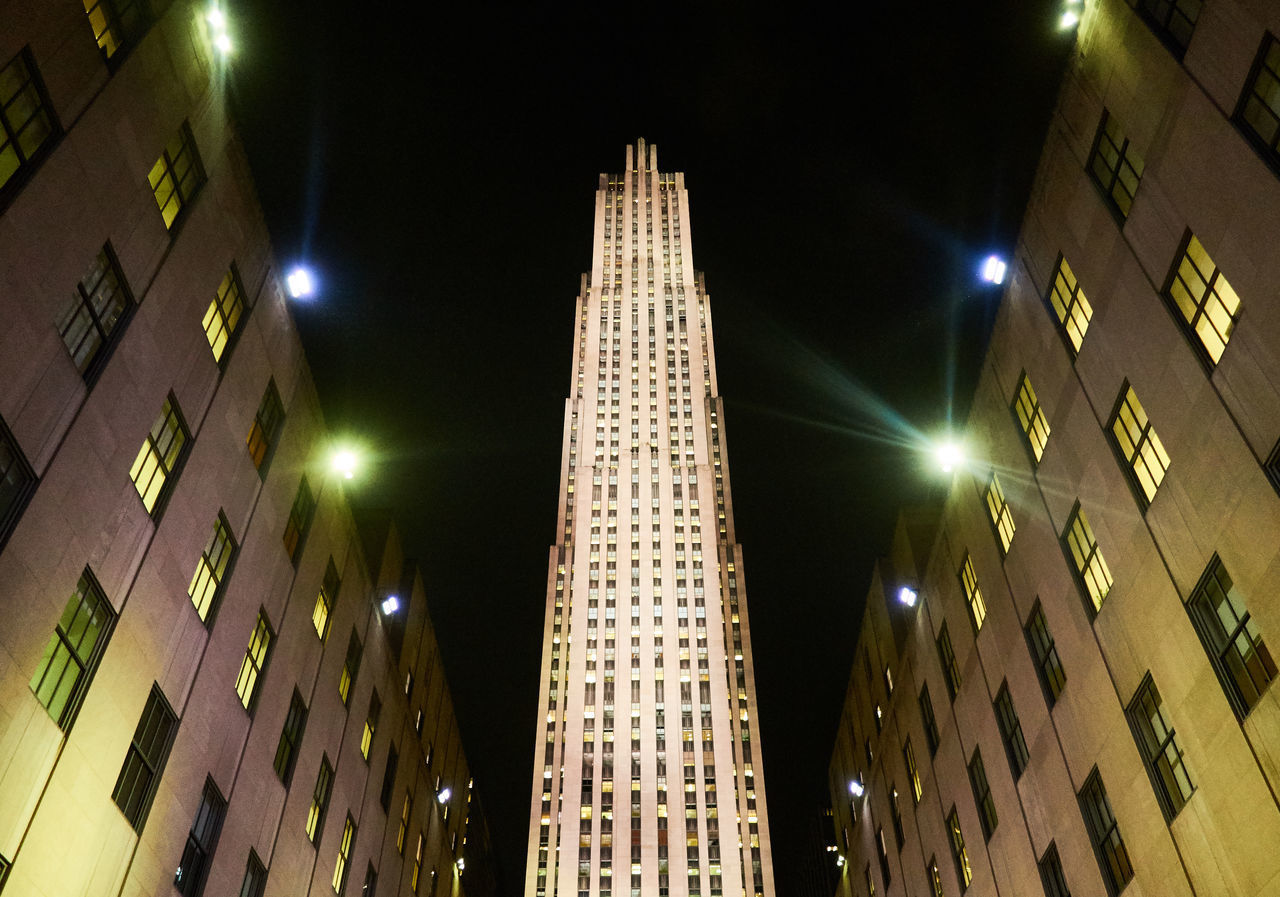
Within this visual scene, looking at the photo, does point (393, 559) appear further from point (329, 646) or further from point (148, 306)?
point (148, 306)

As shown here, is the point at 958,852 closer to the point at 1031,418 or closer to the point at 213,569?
the point at 1031,418

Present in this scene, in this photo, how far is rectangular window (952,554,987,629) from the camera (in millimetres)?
30188

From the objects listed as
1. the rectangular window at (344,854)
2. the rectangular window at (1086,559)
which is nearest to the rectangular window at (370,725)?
the rectangular window at (344,854)

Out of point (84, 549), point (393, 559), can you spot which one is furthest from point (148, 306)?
point (393, 559)

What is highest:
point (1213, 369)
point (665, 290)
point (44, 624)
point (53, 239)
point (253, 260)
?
point (665, 290)

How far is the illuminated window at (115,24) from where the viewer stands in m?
19.2

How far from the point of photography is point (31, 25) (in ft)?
55.8

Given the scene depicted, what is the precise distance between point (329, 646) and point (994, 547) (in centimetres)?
2118

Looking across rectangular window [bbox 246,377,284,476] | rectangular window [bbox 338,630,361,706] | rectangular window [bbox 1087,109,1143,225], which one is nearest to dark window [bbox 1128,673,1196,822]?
rectangular window [bbox 1087,109,1143,225]

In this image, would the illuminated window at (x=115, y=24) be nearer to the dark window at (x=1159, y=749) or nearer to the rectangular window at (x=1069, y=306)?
the rectangular window at (x=1069, y=306)

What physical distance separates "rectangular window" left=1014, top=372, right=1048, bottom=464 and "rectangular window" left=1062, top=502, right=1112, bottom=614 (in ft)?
8.18

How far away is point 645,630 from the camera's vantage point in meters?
116

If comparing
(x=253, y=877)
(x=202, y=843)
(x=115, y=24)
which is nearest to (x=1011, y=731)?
(x=253, y=877)

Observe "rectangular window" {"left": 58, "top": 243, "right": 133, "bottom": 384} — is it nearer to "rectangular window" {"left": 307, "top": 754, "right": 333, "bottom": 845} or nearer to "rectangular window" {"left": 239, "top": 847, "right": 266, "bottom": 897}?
"rectangular window" {"left": 239, "top": 847, "right": 266, "bottom": 897}
